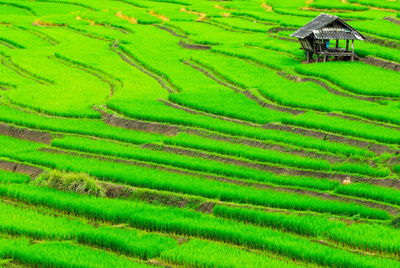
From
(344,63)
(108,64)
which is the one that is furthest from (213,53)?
(344,63)

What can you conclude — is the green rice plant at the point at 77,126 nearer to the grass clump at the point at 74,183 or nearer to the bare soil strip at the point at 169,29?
the grass clump at the point at 74,183

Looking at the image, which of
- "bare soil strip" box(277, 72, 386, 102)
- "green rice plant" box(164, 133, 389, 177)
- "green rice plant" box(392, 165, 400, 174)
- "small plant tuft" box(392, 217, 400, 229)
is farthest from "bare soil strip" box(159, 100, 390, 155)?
"bare soil strip" box(277, 72, 386, 102)

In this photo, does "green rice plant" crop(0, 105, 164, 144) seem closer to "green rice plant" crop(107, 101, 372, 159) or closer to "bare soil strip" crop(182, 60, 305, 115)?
"green rice plant" crop(107, 101, 372, 159)

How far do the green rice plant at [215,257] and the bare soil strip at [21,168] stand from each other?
6559 millimetres

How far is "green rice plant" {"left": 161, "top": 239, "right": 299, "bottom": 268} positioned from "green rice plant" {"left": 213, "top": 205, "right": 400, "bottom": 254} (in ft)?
4.18

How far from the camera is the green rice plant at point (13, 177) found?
16.3 m

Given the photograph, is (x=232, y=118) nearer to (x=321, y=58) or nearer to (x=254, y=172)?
(x=254, y=172)

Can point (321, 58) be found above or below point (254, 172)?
above

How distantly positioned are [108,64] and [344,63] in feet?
35.2

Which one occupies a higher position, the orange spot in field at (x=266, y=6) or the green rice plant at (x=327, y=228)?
the orange spot in field at (x=266, y=6)

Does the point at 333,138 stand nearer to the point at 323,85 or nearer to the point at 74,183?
the point at 323,85

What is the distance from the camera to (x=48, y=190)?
49.9 feet

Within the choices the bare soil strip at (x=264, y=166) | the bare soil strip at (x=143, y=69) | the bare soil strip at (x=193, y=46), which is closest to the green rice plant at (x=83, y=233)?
the bare soil strip at (x=264, y=166)

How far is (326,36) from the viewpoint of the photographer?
1101 inches
